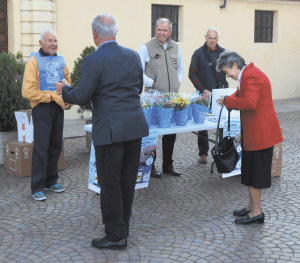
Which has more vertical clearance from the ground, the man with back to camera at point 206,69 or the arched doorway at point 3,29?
the arched doorway at point 3,29

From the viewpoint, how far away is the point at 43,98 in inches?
212

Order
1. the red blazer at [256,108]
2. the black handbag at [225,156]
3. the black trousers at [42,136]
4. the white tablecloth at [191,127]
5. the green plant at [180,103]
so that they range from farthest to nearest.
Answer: the green plant at [180,103] < the white tablecloth at [191,127] < the black trousers at [42,136] < the black handbag at [225,156] < the red blazer at [256,108]

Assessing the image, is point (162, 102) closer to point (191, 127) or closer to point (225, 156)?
point (191, 127)

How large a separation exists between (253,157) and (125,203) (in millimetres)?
1367

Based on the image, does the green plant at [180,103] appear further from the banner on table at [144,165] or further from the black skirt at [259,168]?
the black skirt at [259,168]

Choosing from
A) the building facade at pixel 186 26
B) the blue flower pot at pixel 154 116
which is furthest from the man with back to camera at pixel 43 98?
the building facade at pixel 186 26

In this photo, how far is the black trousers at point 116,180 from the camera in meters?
3.99

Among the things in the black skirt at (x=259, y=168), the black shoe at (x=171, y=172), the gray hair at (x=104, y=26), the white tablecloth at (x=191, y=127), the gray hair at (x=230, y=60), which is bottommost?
the black shoe at (x=171, y=172)

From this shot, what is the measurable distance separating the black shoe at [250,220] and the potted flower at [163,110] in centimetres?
158

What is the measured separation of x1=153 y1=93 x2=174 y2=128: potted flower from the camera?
18.7 feet

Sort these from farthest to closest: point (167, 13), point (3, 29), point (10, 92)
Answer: point (167, 13) < point (3, 29) < point (10, 92)

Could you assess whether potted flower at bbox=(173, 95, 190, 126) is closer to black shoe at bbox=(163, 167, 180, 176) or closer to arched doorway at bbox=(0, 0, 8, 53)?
black shoe at bbox=(163, 167, 180, 176)

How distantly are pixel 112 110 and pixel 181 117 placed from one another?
84.6 inches

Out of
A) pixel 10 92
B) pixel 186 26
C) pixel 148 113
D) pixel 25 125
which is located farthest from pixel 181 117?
pixel 186 26
